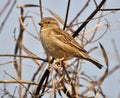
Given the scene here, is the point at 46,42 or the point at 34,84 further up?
the point at 46,42

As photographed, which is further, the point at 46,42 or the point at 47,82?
the point at 46,42

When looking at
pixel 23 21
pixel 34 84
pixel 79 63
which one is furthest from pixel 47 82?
pixel 23 21

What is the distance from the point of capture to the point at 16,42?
8.21 feet

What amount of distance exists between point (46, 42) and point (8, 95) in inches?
43.7

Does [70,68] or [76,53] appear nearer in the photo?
[70,68]

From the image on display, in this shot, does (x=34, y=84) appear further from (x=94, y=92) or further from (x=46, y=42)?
(x=46, y=42)

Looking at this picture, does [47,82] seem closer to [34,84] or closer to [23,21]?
[34,84]

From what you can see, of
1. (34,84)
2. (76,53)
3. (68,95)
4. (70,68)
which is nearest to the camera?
(68,95)

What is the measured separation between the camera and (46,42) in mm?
3225

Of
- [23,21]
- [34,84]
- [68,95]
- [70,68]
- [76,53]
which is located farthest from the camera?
[76,53]

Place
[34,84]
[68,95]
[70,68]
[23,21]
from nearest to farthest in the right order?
[68,95], [34,84], [70,68], [23,21]

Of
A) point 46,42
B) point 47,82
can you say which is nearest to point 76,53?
point 46,42

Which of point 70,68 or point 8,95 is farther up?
point 70,68

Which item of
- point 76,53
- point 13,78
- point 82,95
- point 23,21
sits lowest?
point 82,95
